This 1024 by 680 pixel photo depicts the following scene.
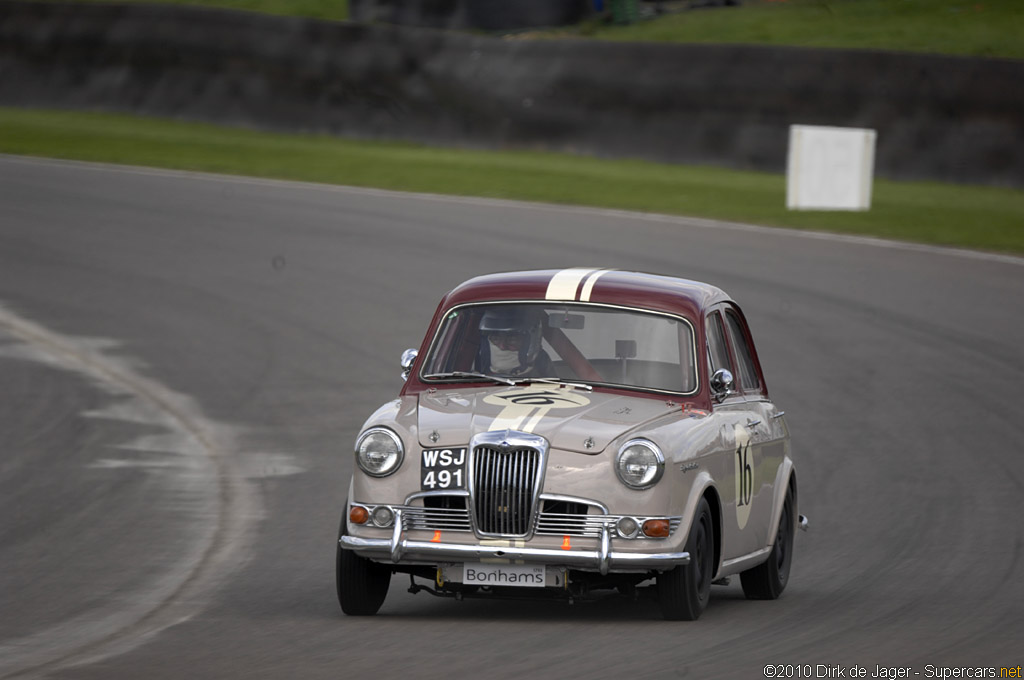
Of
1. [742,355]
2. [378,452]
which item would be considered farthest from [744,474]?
[378,452]

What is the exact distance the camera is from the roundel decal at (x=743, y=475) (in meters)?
8.43

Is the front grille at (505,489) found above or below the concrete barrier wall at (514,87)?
below

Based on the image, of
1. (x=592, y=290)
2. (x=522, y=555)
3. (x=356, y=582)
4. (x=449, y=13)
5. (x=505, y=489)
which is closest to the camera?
(x=522, y=555)

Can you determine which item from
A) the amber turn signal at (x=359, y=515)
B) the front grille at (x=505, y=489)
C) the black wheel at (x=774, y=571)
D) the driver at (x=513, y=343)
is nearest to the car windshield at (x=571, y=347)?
the driver at (x=513, y=343)

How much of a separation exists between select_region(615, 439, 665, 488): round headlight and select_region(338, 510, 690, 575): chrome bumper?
27cm

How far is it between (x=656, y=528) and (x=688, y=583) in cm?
35

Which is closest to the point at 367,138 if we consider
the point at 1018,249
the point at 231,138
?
the point at 231,138

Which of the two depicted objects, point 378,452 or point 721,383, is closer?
point 378,452

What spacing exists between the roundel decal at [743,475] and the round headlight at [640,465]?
100cm

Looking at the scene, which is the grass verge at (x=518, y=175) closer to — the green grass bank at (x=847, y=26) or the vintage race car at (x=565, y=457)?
the green grass bank at (x=847, y=26)

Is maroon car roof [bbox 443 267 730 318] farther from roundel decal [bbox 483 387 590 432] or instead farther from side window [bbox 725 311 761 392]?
roundel decal [bbox 483 387 590 432]

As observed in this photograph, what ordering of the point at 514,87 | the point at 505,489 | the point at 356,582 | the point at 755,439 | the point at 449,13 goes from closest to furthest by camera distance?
the point at 505,489 → the point at 356,582 → the point at 755,439 → the point at 514,87 → the point at 449,13

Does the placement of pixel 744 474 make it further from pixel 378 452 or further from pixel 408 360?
pixel 378 452

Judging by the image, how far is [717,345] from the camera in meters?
8.92
